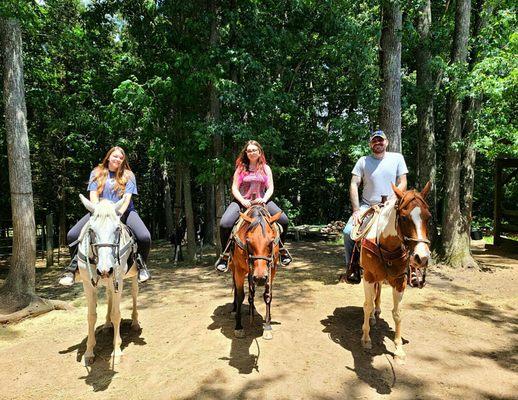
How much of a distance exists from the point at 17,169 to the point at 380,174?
286 inches

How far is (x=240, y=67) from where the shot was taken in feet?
41.2

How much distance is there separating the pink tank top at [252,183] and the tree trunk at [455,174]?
6.71 meters

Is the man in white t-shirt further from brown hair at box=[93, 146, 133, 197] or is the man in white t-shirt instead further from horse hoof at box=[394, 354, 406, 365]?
brown hair at box=[93, 146, 133, 197]

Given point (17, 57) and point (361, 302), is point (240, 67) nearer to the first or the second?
point (17, 57)

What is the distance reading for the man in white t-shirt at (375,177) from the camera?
18.3 ft

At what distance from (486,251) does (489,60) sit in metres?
8.15

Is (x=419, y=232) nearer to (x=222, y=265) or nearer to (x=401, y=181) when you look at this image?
(x=401, y=181)

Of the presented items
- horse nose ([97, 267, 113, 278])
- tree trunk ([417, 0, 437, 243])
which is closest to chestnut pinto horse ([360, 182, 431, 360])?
horse nose ([97, 267, 113, 278])

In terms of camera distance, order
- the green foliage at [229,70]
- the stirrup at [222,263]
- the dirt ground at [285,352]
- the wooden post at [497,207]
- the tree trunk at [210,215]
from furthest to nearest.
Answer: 1. the tree trunk at [210,215]
2. the wooden post at [497,207]
3. the green foliage at [229,70]
4. the stirrup at [222,263]
5. the dirt ground at [285,352]

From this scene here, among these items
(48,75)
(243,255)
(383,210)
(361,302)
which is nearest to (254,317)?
(243,255)

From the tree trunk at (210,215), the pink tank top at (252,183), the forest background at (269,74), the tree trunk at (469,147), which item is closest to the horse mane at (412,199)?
the pink tank top at (252,183)

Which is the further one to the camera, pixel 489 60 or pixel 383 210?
pixel 489 60

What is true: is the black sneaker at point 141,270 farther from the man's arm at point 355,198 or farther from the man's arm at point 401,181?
the man's arm at point 401,181

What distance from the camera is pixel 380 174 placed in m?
5.55
